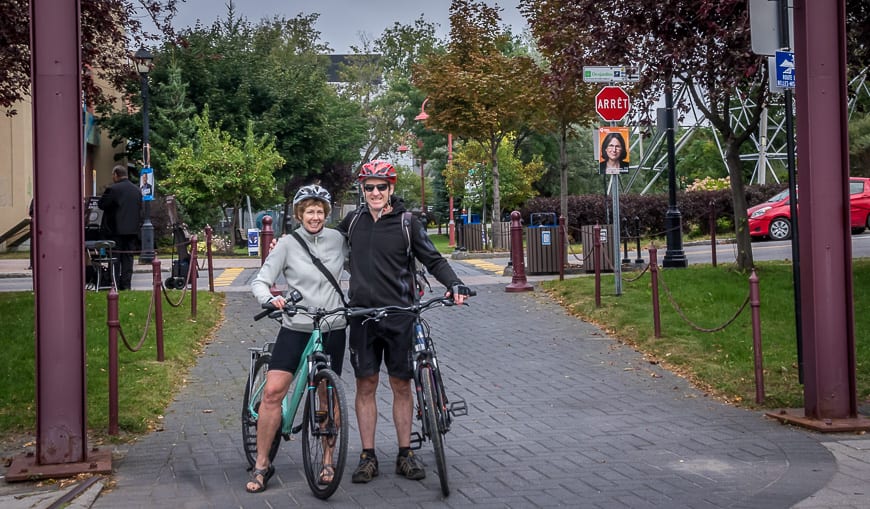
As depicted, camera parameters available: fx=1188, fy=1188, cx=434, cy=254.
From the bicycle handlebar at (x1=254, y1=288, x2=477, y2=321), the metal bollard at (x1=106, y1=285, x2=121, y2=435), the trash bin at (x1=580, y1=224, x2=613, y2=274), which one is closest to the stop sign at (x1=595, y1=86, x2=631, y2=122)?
the trash bin at (x1=580, y1=224, x2=613, y2=274)

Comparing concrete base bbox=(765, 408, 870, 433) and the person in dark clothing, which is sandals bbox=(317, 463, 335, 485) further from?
the person in dark clothing

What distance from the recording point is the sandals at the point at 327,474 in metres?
6.53

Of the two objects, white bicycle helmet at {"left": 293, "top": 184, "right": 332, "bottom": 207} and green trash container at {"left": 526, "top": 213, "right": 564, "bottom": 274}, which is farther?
green trash container at {"left": 526, "top": 213, "right": 564, "bottom": 274}

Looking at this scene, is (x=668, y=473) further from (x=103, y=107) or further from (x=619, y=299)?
(x=103, y=107)

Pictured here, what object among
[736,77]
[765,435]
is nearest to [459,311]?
[736,77]

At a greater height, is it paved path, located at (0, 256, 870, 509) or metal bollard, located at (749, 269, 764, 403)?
metal bollard, located at (749, 269, 764, 403)

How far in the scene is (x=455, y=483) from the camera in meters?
6.91

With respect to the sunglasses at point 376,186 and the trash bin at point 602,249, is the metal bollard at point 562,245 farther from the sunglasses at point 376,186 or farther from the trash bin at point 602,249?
the sunglasses at point 376,186

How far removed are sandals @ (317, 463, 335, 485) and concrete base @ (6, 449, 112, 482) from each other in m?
1.55

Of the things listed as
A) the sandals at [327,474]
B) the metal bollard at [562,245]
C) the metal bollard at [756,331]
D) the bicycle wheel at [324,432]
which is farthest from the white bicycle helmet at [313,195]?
the metal bollard at [562,245]

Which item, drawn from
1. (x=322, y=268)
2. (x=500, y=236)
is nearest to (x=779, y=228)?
(x=500, y=236)

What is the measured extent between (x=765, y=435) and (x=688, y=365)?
2962 mm

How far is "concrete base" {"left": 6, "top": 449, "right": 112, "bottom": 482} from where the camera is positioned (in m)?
7.18

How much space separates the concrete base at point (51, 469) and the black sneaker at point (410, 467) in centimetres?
179
